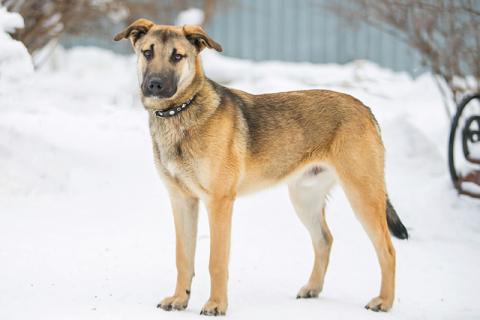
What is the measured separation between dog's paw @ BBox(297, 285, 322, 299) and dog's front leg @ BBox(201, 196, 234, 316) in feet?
2.45

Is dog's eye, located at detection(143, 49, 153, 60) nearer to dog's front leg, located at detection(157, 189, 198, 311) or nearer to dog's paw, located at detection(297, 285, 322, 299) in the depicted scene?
dog's front leg, located at detection(157, 189, 198, 311)

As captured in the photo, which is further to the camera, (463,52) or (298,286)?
(463,52)

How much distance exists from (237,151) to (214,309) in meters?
0.96

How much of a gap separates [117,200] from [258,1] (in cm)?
745

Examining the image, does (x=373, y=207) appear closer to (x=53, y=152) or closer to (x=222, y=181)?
(x=222, y=181)

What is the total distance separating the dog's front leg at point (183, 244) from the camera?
4.74 metres

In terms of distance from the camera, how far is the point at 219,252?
180 inches

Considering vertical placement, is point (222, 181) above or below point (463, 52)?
below

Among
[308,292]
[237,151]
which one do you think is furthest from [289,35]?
[237,151]

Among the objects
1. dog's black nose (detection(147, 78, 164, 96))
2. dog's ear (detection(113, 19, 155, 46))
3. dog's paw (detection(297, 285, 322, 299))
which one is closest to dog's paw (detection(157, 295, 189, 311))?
dog's paw (detection(297, 285, 322, 299))

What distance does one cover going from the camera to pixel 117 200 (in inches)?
298

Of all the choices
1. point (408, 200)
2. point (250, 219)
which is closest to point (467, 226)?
point (408, 200)

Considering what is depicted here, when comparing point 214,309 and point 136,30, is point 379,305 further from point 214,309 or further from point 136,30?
point 136,30

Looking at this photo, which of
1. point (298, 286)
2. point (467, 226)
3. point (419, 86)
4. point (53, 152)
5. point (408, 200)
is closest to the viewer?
point (298, 286)
